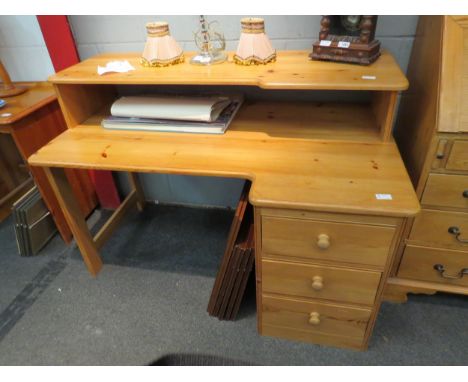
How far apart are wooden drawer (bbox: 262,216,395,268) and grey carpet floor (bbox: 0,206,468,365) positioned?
19.6 inches

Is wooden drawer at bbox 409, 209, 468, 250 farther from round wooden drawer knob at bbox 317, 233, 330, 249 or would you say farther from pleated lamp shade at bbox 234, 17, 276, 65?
pleated lamp shade at bbox 234, 17, 276, 65

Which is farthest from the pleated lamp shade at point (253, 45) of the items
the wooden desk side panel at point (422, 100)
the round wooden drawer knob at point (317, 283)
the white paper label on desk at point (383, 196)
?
the round wooden drawer knob at point (317, 283)

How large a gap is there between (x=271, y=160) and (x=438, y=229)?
26.1 inches

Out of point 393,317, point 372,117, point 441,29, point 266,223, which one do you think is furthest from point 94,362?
point 441,29

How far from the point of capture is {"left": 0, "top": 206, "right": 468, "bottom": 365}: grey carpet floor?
49.7 inches

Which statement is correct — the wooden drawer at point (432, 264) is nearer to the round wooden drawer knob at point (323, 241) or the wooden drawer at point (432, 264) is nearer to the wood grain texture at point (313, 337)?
the wood grain texture at point (313, 337)

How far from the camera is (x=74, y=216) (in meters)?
1.42

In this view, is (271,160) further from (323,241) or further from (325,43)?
(325,43)

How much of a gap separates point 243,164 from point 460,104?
2.16 ft

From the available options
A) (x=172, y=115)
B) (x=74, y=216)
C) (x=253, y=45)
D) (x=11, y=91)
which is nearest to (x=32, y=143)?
(x=11, y=91)

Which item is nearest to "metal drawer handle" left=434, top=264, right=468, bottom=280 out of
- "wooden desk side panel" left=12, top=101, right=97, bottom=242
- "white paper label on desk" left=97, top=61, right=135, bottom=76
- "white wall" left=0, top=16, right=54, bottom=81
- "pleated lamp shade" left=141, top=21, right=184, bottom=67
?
"pleated lamp shade" left=141, top=21, right=184, bottom=67

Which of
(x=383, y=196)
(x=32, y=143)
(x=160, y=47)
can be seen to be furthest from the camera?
(x=32, y=143)

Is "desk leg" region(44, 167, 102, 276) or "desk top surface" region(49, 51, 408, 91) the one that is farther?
"desk leg" region(44, 167, 102, 276)

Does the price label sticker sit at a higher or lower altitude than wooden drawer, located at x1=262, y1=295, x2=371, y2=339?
higher
